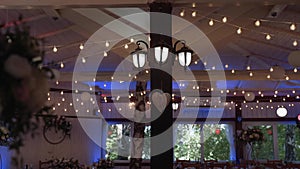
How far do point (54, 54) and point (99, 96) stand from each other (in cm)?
453

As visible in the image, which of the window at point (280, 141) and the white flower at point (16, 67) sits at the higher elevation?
the white flower at point (16, 67)

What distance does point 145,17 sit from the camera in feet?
20.9

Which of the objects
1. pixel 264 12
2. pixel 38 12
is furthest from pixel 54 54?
pixel 264 12

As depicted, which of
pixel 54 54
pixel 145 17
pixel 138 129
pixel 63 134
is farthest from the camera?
pixel 63 134

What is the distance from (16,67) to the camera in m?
1.66

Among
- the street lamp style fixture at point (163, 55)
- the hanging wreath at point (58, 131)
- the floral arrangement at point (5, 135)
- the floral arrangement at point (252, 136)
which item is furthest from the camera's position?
the hanging wreath at point (58, 131)

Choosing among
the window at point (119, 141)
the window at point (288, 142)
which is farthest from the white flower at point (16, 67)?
the window at point (288, 142)

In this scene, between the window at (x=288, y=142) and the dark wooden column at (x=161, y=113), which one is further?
the window at (x=288, y=142)

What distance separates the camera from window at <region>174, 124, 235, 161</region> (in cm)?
1366

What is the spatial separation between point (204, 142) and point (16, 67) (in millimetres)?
12595

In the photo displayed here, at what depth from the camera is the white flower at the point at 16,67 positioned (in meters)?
1.65

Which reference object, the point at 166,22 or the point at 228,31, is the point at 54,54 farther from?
the point at 166,22

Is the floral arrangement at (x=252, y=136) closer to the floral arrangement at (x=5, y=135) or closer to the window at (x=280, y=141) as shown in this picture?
the window at (x=280, y=141)

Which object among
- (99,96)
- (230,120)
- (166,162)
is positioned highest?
(99,96)
